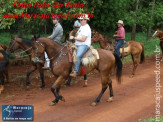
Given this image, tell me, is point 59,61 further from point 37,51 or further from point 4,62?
point 4,62

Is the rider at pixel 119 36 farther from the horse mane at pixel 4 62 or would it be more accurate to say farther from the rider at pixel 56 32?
the horse mane at pixel 4 62

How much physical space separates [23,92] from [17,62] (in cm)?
551

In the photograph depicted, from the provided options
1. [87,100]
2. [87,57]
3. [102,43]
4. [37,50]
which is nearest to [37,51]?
[37,50]

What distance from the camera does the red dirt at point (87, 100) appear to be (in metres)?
6.92

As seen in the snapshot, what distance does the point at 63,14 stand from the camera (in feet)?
39.1

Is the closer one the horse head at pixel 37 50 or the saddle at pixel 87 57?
the horse head at pixel 37 50

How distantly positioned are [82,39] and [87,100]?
2373mm

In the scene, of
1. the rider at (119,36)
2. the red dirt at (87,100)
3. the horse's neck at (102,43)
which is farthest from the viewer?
the horse's neck at (102,43)

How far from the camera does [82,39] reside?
7.25m

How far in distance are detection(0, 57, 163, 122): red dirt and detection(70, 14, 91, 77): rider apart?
127cm

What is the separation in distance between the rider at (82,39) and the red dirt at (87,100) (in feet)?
4.17

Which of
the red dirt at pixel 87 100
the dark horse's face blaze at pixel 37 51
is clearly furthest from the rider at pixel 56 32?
the dark horse's face blaze at pixel 37 51

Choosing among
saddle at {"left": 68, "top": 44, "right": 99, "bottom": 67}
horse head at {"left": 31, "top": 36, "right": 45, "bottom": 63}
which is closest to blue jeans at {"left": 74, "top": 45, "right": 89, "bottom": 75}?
saddle at {"left": 68, "top": 44, "right": 99, "bottom": 67}

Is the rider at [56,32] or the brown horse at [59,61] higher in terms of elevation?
the rider at [56,32]
